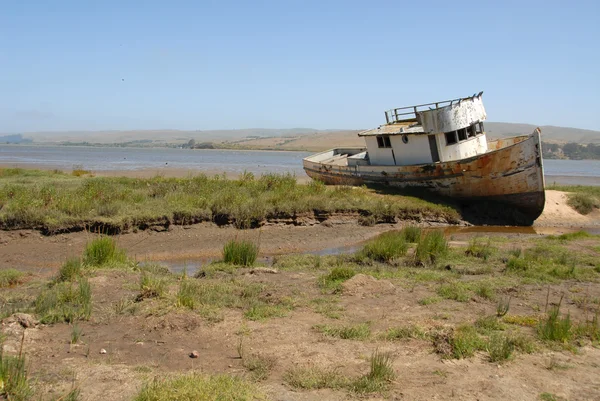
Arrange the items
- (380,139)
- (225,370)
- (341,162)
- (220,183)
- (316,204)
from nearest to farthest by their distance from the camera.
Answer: (225,370), (316,204), (220,183), (380,139), (341,162)

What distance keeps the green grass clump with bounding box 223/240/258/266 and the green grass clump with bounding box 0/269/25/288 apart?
3.59m

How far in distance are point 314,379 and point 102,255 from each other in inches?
238

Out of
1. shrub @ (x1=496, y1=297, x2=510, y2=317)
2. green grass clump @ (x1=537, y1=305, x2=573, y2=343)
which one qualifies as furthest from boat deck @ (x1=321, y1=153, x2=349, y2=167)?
green grass clump @ (x1=537, y1=305, x2=573, y2=343)

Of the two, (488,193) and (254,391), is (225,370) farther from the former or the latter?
(488,193)

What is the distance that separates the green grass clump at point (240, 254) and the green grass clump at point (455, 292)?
368cm

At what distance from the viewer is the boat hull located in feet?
58.6

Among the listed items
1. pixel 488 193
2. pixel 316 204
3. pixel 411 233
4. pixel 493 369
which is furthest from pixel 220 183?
pixel 493 369

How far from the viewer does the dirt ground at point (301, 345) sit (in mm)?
5203

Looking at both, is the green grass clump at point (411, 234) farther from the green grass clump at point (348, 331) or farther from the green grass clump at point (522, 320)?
the green grass clump at point (348, 331)

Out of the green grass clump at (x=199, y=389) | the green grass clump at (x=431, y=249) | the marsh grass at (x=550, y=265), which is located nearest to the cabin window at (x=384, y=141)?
the green grass clump at (x=431, y=249)

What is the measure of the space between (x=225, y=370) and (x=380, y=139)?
56.4ft

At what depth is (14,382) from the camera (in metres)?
4.71

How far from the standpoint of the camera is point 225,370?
5609mm

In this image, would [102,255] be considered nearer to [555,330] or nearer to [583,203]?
[555,330]
